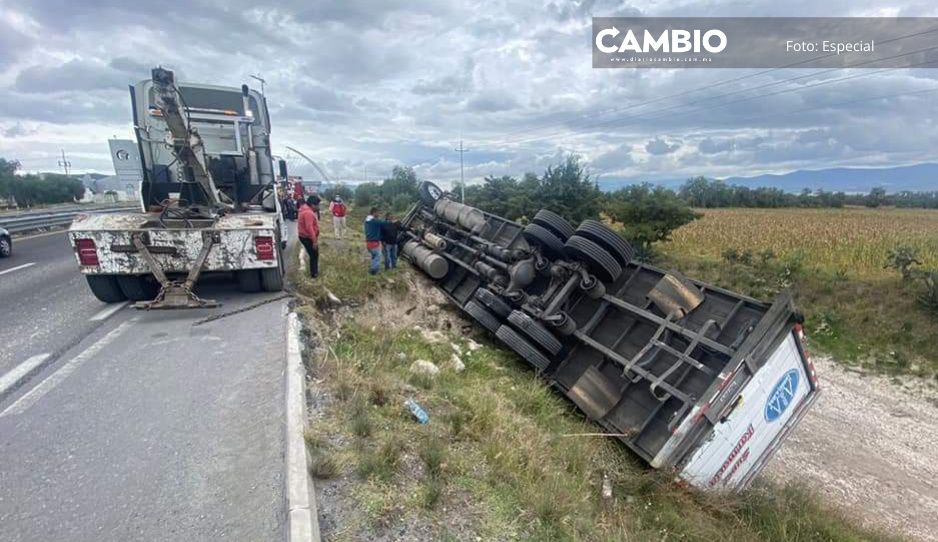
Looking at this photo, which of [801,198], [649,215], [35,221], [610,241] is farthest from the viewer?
[801,198]

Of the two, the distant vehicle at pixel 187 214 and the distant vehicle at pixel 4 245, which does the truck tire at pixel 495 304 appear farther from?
the distant vehicle at pixel 4 245

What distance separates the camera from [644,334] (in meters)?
5.37

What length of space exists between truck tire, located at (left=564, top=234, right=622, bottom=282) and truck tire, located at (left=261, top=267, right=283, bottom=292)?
4134mm

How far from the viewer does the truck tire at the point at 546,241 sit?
632cm

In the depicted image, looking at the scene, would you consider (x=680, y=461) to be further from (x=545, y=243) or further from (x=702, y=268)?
(x=702, y=268)

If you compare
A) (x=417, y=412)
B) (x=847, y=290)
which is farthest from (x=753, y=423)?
(x=847, y=290)

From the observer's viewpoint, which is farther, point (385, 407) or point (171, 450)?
point (385, 407)

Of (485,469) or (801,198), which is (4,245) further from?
(801,198)

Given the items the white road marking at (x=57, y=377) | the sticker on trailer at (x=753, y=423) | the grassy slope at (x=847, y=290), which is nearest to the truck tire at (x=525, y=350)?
the sticker on trailer at (x=753, y=423)

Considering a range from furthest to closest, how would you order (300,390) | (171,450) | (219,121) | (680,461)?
1. (219,121)
2. (680,461)
3. (300,390)
4. (171,450)

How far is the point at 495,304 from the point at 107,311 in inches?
204

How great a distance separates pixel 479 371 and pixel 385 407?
2376 mm

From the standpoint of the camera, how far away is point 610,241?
5805mm

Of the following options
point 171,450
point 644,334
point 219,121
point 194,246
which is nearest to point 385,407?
point 171,450
